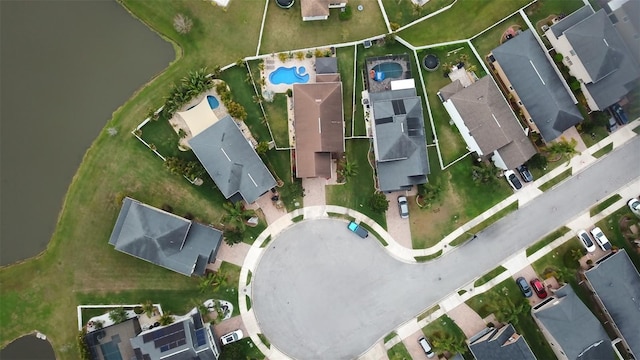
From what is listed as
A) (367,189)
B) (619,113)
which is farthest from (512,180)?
(367,189)

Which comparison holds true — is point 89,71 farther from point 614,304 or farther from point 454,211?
point 614,304

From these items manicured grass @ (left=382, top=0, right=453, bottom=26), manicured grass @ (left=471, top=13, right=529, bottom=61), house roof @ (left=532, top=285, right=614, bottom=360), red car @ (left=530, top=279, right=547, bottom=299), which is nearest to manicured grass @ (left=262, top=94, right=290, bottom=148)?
manicured grass @ (left=382, top=0, right=453, bottom=26)

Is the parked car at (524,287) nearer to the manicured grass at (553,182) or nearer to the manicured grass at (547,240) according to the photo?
the manicured grass at (547,240)

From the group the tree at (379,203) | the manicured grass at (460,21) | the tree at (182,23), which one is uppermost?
the tree at (182,23)

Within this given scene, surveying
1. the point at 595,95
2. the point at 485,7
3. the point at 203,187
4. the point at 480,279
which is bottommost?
the point at 480,279

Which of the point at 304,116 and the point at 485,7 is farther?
the point at 485,7

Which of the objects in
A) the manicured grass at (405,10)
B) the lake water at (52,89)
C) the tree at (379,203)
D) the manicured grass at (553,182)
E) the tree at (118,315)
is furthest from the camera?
the manicured grass at (553,182)

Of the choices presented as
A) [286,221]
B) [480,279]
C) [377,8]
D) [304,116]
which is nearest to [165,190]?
[286,221]

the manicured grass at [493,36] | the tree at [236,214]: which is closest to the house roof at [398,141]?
the manicured grass at [493,36]
